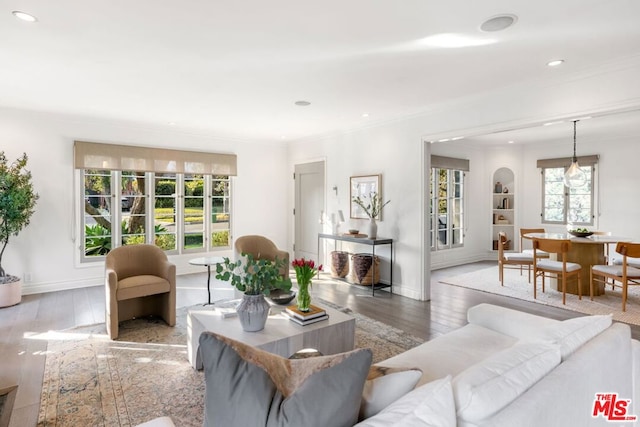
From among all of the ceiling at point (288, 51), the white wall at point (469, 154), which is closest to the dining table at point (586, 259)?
the white wall at point (469, 154)

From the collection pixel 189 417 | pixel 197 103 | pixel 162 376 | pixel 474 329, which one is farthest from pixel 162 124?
pixel 474 329

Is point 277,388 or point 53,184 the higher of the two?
point 53,184

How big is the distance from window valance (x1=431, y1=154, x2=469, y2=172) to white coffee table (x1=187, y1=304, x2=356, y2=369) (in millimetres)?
4784

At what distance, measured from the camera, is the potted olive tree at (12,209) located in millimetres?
4352

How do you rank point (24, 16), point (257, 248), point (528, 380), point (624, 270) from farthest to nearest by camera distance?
point (257, 248) → point (624, 270) → point (24, 16) → point (528, 380)

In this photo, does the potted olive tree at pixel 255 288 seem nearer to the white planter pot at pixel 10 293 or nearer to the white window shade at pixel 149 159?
the white planter pot at pixel 10 293

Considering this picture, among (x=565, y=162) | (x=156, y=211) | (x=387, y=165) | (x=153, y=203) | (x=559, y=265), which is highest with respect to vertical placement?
(x=565, y=162)

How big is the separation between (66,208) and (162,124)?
187 centimetres

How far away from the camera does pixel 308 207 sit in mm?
6992

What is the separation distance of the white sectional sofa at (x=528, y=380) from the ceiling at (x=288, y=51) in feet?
6.50

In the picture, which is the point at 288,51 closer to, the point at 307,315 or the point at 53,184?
the point at 307,315

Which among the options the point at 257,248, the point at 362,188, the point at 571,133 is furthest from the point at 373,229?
the point at 571,133

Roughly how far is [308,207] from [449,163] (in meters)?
2.95

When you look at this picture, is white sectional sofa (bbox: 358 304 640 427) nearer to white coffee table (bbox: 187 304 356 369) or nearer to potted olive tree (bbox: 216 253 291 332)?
white coffee table (bbox: 187 304 356 369)
